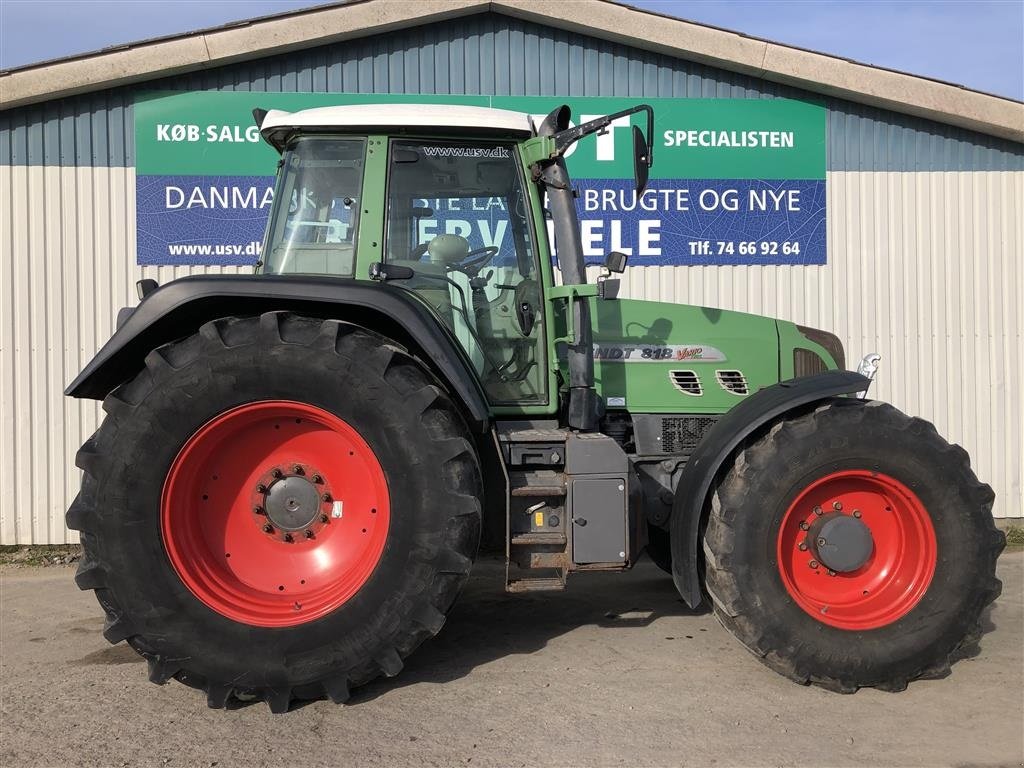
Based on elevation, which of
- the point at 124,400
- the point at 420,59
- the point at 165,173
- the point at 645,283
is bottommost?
the point at 124,400

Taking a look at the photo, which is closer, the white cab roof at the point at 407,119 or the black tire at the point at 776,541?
the black tire at the point at 776,541

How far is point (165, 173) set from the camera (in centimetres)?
707

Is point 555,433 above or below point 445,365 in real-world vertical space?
below

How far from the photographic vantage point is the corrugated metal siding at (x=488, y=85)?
6984mm

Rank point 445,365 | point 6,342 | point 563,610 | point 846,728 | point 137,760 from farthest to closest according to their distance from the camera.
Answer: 1. point 6,342
2. point 563,610
3. point 445,365
4. point 846,728
5. point 137,760

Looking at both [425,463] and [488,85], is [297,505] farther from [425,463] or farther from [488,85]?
[488,85]

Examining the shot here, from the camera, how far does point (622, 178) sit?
24.4 ft

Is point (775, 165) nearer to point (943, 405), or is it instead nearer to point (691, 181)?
point (691, 181)

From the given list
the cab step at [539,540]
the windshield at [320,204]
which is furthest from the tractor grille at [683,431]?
the windshield at [320,204]

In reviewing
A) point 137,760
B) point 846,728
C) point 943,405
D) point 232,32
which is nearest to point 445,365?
point 137,760

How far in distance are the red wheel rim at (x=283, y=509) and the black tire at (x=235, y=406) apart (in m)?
0.15

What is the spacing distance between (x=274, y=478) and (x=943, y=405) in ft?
20.2

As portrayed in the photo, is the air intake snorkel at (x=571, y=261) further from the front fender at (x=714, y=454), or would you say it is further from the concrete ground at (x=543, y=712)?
the concrete ground at (x=543, y=712)

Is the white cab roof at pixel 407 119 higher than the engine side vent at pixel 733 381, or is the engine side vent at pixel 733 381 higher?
the white cab roof at pixel 407 119
